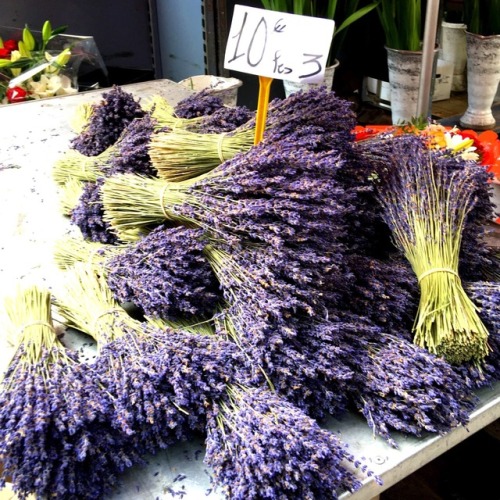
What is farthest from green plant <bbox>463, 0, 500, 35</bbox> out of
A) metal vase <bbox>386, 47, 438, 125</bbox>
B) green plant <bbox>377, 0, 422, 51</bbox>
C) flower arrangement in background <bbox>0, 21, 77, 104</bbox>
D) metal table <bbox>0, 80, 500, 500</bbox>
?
flower arrangement in background <bbox>0, 21, 77, 104</bbox>

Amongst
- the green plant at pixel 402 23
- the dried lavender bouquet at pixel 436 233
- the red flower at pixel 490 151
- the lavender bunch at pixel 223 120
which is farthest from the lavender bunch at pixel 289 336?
the green plant at pixel 402 23

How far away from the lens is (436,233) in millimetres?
1024

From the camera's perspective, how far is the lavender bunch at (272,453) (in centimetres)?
71

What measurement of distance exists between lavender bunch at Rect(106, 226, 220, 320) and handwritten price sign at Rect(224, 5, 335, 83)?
0.36m

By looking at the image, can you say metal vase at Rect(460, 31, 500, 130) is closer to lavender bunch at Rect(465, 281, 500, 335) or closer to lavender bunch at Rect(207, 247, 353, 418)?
lavender bunch at Rect(465, 281, 500, 335)

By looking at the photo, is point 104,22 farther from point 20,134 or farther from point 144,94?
point 20,134

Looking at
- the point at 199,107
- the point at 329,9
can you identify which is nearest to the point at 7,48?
the point at 329,9

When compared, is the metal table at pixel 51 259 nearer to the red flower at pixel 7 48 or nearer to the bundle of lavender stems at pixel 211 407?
the bundle of lavender stems at pixel 211 407

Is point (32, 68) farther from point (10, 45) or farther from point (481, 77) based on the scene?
point (481, 77)

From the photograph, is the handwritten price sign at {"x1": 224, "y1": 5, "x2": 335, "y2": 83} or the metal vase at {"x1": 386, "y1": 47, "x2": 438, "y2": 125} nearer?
the handwritten price sign at {"x1": 224, "y1": 5, "x2": 335, "y2": 83}

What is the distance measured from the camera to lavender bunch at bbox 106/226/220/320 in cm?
A: 95

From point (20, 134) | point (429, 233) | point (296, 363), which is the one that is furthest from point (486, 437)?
point (20, 134)

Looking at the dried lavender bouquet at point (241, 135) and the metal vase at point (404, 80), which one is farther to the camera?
the metal vase at point (404, 80)

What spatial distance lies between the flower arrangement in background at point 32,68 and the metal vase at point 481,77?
2.07 metres
